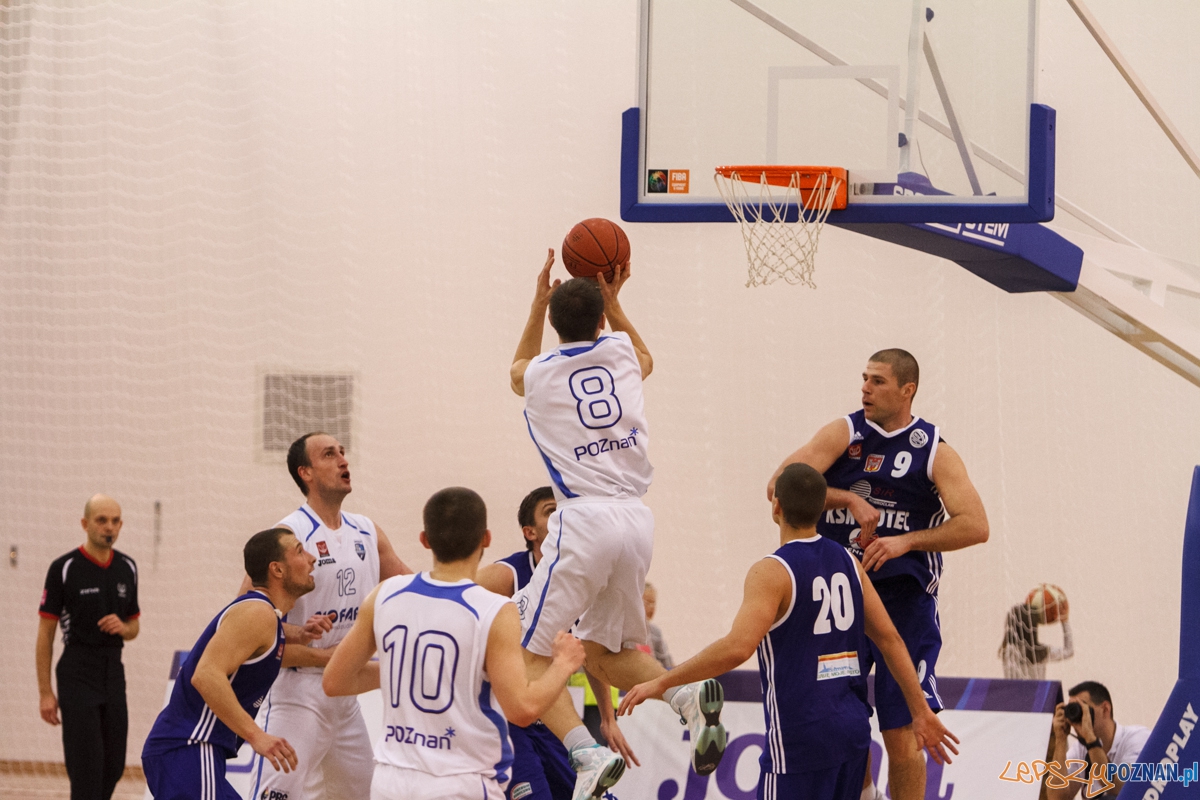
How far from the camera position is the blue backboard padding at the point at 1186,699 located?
213 inches

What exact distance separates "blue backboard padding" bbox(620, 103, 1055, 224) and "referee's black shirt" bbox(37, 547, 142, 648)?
15.0ft

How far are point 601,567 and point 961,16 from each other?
3.32 metres

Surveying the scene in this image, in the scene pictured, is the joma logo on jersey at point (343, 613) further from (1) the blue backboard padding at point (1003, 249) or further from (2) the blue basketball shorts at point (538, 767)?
(1) the blue backboard padding at point (1003, 249)

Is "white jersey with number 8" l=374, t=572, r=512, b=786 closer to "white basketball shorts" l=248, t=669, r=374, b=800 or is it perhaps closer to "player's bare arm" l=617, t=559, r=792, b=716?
"player's bare arm" l=617, t=559, r=792, b=716

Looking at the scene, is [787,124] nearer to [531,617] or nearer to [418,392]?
[531,617]

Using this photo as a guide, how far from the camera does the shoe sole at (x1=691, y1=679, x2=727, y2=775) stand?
15.0ft

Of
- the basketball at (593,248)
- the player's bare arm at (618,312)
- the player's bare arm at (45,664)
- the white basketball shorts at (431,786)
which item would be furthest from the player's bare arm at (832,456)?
the player's bare arm at (45,664)

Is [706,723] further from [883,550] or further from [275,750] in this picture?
[275,750]

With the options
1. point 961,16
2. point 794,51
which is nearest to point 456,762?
point 794,51

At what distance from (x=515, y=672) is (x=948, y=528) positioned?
2375 mm

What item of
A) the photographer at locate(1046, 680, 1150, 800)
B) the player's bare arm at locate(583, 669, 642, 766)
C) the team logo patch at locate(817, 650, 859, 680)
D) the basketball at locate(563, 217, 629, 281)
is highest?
the basketball at locate(563, 217, 629, 281)

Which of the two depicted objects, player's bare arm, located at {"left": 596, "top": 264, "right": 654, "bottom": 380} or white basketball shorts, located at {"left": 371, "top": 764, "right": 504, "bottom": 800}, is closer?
white basketball shorts, located at {"left": 371, "top": 764, "right": 504, "bottom": 800}

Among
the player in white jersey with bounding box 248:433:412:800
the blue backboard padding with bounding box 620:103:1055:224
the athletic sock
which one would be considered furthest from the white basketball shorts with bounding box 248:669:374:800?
the blue backboard padding with bounding box 620:103:1055:224

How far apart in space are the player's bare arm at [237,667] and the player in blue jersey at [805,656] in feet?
4.98
